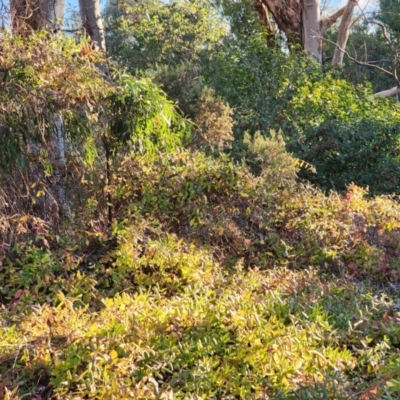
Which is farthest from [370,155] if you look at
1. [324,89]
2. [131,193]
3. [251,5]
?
[251,5]

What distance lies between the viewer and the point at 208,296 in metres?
3.95

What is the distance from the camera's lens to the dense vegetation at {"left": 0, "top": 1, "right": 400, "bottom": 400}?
8.96 feet

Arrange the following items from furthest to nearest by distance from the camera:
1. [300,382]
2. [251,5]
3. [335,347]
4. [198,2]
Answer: [198,2] → [251,5] → [335,347] → [300,382]

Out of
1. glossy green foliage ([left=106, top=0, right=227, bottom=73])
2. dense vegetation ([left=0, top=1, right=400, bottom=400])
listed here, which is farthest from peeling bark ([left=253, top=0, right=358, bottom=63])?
dense vegetation ([left=0, top=1, right=400, bottom=400])

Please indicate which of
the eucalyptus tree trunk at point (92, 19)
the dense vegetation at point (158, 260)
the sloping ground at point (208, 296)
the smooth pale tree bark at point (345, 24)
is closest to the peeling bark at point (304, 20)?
the smooth pale tree bark at point (345, 24)

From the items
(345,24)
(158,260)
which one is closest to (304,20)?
(345,24)

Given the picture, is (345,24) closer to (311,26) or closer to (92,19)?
(311,26)

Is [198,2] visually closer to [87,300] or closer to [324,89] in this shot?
[324,89]

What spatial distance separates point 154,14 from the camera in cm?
2053

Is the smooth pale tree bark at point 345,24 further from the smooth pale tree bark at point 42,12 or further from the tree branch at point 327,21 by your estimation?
the smooth pale tree bark at point 42,12

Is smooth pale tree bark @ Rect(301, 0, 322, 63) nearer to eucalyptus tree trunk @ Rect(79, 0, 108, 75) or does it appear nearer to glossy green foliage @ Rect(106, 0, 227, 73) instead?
glossy green foliage @ Rect(106, 0, 227, 73)

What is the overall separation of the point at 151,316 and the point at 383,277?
263 cm

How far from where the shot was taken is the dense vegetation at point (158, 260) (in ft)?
8.96

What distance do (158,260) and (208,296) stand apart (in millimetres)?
748
